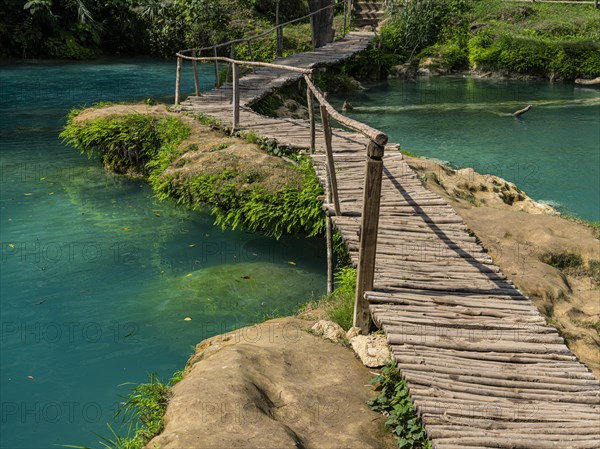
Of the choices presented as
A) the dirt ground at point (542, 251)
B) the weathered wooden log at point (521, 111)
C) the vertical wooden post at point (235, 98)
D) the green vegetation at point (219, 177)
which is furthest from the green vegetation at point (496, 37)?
the dirt ground at point (542, 251)

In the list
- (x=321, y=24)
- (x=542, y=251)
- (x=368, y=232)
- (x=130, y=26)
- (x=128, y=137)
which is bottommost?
(x=542, y=251)

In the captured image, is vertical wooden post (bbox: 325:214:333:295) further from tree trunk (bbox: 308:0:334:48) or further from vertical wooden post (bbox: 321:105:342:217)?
tree trunk (bbox: 308:0:334:48)

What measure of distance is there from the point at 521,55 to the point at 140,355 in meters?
22.7

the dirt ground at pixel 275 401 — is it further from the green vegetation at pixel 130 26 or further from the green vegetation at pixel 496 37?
the green vegetation at pixel 496 37

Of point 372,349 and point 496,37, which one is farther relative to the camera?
point 496,37

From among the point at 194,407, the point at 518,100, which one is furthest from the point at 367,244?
the point at 518,100

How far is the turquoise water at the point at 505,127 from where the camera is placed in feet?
51.7

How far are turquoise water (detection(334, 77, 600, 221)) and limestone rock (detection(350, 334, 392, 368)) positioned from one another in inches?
343

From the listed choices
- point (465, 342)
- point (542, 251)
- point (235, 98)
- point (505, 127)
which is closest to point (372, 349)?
point (465, 342)

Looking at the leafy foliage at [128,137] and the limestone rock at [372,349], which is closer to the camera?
the limestone rock at [372,349]

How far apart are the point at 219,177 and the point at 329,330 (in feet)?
17.5

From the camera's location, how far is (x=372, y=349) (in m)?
6.28

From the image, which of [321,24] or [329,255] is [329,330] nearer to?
[329,255]

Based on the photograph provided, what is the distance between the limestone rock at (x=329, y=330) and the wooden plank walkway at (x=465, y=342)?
521 millimetres
